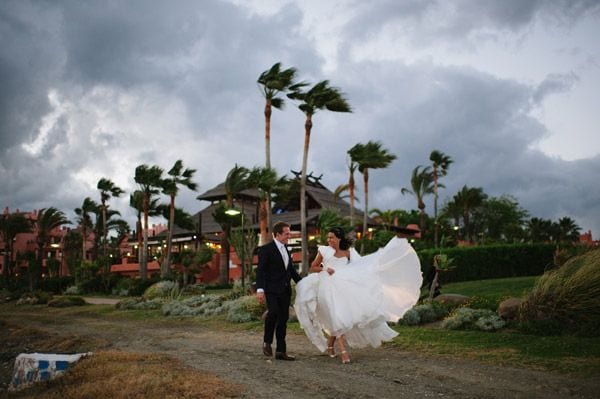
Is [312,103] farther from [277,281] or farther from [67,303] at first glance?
[277,281]

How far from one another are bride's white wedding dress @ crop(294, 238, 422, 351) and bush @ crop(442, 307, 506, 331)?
2.63 meters

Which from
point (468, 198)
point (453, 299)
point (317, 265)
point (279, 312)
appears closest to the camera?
point (279, 312)

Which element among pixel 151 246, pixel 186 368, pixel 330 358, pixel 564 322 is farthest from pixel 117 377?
pixel 151 246

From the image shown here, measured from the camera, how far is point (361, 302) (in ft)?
24.3

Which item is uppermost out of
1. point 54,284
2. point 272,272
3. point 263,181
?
point 263,181

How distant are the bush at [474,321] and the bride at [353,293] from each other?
2638 millimetres

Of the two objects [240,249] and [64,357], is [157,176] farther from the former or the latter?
[64,357]

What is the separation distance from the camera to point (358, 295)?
742 cm

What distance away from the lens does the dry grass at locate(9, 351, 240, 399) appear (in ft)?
17.0

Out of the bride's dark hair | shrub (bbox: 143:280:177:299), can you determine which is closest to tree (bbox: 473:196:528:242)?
shrub (bbox: 143:280:177:299)

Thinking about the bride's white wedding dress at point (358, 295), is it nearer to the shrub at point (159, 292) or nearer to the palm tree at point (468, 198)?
the shrub at point (159, 292)

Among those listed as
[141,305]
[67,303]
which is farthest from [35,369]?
[67,303]

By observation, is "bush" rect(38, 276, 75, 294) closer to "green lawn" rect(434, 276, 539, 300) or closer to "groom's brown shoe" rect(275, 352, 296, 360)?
"green lawn" rect(434, 276, 539, 300)

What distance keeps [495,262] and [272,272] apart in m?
21.3
